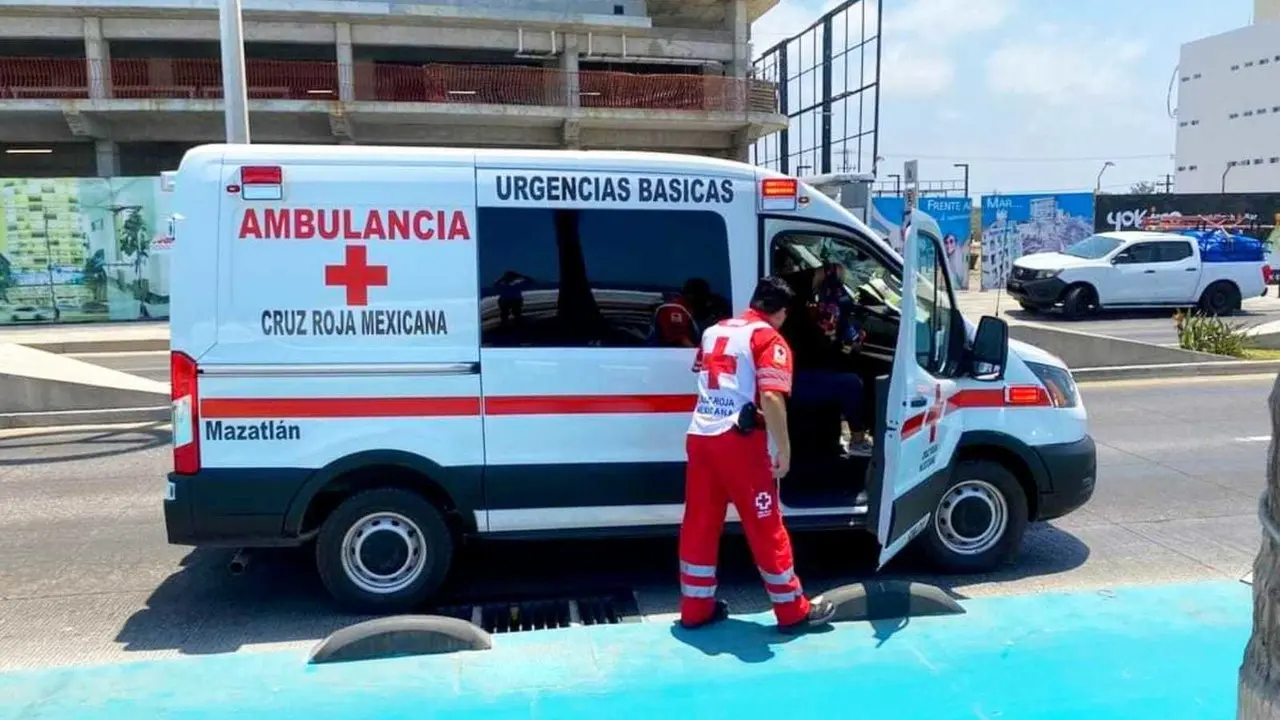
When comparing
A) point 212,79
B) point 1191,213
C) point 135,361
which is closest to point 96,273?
point 135,361

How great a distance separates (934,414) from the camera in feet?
16.4

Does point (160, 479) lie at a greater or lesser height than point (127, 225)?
lesser

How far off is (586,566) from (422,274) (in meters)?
2.10

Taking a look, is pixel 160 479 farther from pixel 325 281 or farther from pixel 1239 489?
pixel 1239 489

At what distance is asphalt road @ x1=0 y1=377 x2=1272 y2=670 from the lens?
505cm

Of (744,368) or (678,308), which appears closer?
(744,368)

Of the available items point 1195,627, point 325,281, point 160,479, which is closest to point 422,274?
point 325,281

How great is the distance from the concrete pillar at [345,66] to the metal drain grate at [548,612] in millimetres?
27579

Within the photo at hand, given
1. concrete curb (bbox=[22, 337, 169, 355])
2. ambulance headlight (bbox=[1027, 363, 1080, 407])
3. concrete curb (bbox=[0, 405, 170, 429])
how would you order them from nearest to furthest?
ambulance headlight (bbox=[1027, 363, 1080, 407]) → concrete curb (bbox=[0, 405, 170, 429]) → concrete curb (bbox=[22, 337, 169, 355])

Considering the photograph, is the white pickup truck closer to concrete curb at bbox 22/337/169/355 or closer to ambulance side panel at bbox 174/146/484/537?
concrete curb at bbox 22/337/169/355

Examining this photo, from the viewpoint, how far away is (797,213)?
5273 mm

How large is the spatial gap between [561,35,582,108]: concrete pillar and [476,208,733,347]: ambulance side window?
27765 millimetres

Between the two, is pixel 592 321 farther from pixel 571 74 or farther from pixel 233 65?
pixel 571 74

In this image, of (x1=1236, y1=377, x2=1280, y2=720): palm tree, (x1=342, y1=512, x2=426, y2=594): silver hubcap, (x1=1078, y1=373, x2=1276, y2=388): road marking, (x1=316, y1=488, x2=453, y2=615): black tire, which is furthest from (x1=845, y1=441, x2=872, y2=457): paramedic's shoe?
(x1=1078, y1=373, x2=1276, y2=388): road marking
